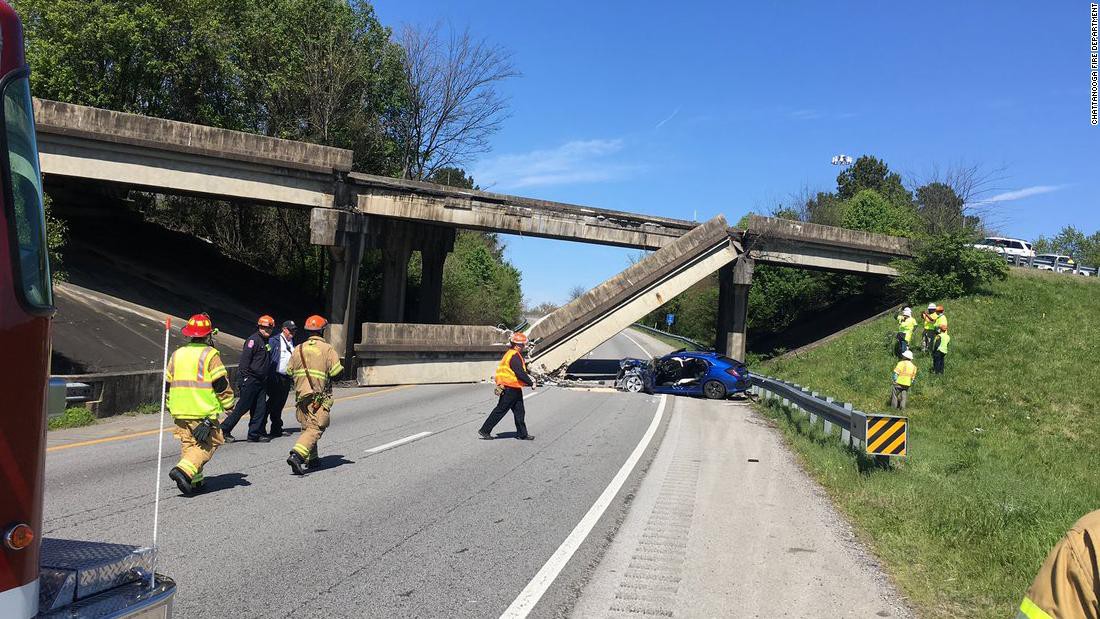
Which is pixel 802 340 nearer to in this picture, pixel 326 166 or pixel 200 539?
pixel 326 166

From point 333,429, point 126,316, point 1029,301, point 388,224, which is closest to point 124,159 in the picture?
point 126,316

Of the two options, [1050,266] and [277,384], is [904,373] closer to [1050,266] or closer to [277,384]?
[277,384]

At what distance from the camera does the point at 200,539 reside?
636cm

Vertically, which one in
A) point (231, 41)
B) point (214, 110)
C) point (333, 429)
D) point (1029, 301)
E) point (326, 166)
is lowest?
point (333, 429)

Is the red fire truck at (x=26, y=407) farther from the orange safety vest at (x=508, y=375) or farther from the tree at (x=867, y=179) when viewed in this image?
the tree at (x=867, y=179)

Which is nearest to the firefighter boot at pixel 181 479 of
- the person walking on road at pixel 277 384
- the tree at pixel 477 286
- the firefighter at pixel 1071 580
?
the person walking on road at pixel 277 384

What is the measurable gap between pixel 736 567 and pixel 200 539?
4398mm

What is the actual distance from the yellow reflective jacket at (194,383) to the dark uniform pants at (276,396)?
191 inches

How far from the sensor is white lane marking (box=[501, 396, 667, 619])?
5.20 meters

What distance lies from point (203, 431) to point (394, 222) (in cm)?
2498

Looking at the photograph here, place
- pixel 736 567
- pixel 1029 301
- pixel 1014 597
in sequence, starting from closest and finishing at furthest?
1. pixel 1014 597
2. pixel 736 567
3. pixel 1029 301

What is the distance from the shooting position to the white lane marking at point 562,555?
5203 mm

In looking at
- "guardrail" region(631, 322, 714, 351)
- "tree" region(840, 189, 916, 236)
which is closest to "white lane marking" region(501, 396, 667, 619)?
"guardrail" region(631, 322, 714, 351)

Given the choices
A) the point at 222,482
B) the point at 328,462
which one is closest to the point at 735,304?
the point at 328,462
